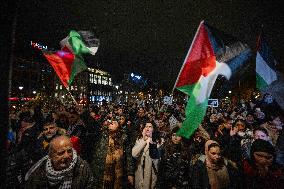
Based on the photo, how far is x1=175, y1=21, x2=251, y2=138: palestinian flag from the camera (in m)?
5.54

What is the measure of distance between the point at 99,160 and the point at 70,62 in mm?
3858

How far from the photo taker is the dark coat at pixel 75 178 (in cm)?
383

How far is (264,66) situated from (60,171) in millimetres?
4484

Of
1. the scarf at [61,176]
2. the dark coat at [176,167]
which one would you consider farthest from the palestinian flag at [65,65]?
the scarf at [61,176]

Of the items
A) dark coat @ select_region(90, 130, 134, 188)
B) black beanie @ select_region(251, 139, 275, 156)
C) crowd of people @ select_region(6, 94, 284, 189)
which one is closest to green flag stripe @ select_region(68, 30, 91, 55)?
crowd of people @ select_region(6, 94, 284, 189)

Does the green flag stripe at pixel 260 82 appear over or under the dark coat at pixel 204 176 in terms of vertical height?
over

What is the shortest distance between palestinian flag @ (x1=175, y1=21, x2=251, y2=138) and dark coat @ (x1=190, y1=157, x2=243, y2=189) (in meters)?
1.11

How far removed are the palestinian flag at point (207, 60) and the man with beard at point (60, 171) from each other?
2278mm

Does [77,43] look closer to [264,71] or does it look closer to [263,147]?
[264,71]

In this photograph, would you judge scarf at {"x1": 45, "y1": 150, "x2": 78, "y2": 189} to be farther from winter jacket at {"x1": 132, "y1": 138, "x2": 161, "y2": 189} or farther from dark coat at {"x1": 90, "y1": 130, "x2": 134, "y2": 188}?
winter jacket at {"x1": 132, "y1": 138, "x2": 161, "y2": 189}

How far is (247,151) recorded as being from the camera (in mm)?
6250

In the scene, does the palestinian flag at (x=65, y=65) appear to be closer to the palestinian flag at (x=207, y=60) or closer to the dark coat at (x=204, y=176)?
the palestinian flag at (x=207, y=60)

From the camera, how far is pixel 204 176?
4699 mm

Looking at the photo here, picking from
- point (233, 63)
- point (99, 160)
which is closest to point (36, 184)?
point (99, 160)
